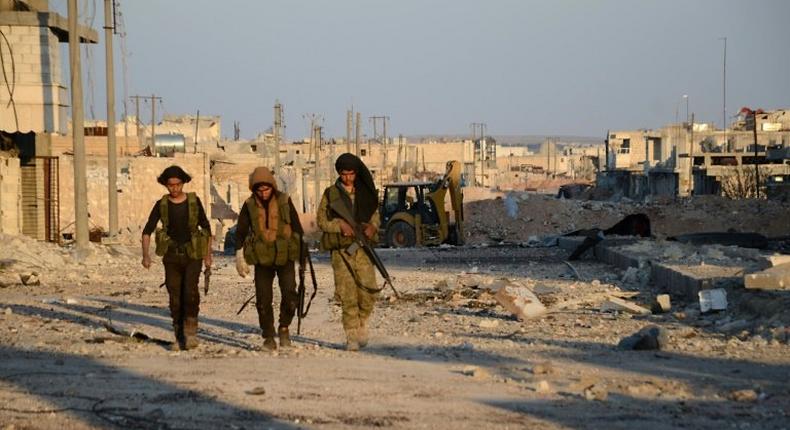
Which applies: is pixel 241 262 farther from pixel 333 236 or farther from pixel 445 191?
pixel 445 191

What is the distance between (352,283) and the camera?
10.2 metres

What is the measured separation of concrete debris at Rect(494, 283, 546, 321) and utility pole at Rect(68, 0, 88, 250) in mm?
14748

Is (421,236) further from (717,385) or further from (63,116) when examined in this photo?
(717,385)

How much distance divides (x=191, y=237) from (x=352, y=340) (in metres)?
1.58

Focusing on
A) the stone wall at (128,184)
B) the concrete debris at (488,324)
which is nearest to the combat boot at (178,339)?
the concrete debris at (488,324)

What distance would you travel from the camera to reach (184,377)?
8289mm

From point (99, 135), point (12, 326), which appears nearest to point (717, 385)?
point (12, 326)

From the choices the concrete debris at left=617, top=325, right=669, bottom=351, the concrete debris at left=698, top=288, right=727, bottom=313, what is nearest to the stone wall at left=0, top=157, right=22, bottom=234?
the concrete debris at left=698, top=288, right=727, bottom=313

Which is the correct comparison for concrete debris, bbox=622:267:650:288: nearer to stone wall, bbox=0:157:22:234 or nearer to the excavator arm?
the excavator arm

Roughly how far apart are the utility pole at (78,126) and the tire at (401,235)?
9.73 m

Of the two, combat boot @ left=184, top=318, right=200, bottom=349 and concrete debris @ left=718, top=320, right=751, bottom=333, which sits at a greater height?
combat boot @ left=184, top=318, right=200, bottom=349

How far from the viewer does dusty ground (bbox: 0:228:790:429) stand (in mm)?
6727

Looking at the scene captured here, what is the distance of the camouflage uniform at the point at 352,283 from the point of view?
Result: 1020cm

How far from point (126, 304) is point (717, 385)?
902cm
